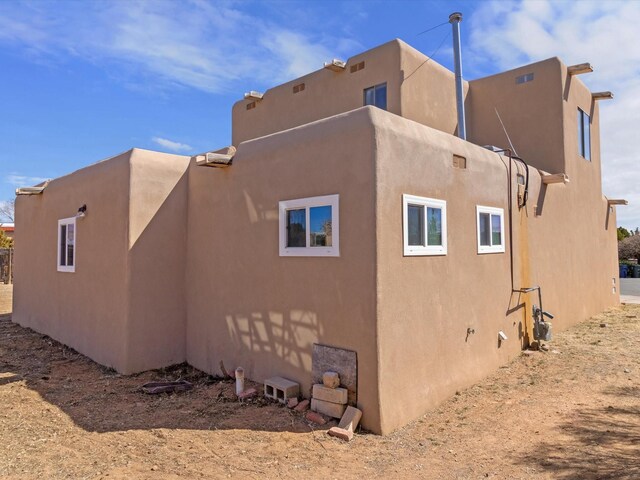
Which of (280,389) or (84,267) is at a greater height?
(84,267)

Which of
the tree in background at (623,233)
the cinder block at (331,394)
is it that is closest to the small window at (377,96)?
the cinder block at (331,394)

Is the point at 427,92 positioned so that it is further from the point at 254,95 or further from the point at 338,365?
the point at 338,365

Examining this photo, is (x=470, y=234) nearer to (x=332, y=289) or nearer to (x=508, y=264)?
(x=508, y=264)

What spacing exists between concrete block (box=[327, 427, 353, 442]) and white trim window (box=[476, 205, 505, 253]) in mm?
3877

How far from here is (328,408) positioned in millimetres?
5641

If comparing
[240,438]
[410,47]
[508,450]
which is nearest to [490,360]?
[508,450]

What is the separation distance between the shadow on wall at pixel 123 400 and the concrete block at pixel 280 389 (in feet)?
0.39

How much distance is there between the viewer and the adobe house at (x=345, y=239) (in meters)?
5.66

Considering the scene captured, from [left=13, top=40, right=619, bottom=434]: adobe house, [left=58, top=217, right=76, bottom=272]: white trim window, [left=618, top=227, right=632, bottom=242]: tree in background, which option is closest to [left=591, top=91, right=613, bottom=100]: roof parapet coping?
[left=13, top=40, right=619, bottom=434]: adobe house

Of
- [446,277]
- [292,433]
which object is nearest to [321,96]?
[446,277]

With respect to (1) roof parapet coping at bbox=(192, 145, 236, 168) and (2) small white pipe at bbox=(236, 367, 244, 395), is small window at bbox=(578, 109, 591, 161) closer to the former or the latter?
(1) roof parapet coping at bbox=(192, 145, 236, 168)

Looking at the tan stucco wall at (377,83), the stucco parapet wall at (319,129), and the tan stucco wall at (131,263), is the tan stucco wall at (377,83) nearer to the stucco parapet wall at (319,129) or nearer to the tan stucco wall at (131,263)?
the stucco parapet wall at (319,129)

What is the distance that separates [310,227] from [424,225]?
1.55 metres

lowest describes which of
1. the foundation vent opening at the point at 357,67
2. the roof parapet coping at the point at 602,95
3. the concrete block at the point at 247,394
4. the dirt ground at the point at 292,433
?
the dirt ground at the point at 292,433
